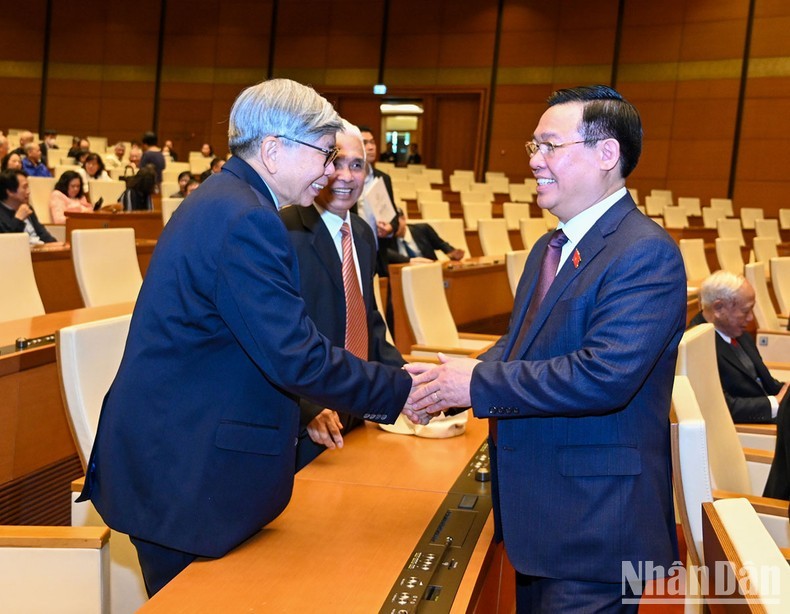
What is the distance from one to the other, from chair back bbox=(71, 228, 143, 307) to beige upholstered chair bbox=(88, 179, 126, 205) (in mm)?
4097

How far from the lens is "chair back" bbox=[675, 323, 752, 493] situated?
7.97ft

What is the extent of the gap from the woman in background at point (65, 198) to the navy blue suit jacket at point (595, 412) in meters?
6.61

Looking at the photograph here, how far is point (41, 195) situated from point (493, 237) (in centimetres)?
436

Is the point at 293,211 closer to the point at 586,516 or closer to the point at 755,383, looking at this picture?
the point at 586,516

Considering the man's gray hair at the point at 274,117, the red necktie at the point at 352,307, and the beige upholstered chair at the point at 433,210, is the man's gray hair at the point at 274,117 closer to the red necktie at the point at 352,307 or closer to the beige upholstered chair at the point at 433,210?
the red necktie at the point at 352,307

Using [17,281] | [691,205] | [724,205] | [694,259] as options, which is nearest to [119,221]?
[17,281]

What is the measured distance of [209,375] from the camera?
1.45 m

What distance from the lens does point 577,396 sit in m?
1.43

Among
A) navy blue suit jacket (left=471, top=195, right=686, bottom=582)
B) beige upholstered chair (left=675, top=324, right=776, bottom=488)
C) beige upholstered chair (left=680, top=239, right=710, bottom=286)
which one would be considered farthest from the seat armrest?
beige upholstered chair (left=680, top=239, right=710, bottom=286)

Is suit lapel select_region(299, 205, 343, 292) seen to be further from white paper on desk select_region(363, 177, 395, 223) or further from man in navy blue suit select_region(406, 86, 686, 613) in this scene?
white paper on desk select_region(363, 177, 395, 223)

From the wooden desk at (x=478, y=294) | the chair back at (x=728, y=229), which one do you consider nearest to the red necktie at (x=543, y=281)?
the wooden desk at (x=478, y=294)

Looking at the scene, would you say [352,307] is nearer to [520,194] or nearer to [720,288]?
[720,288]

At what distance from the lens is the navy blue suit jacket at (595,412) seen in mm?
1432

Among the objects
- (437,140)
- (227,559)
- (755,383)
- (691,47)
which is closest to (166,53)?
(437,140)
